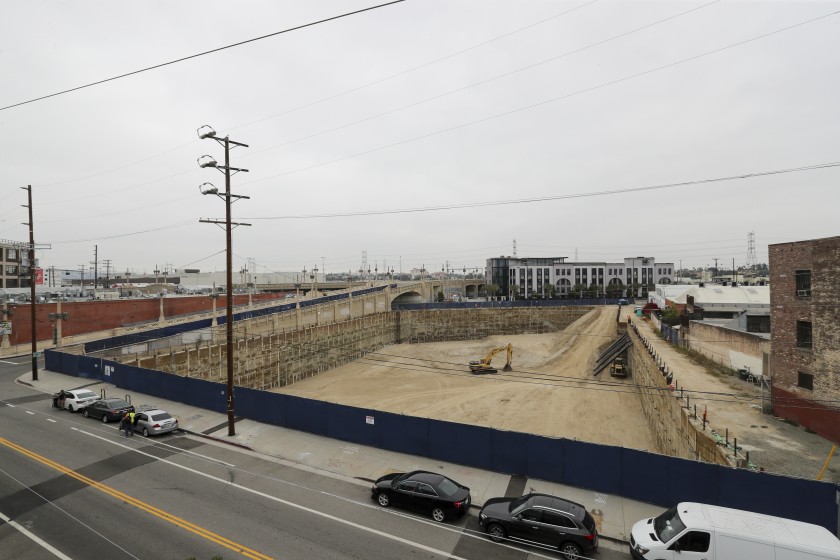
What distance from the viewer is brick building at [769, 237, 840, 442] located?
733 inches

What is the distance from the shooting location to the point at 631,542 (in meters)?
12.0

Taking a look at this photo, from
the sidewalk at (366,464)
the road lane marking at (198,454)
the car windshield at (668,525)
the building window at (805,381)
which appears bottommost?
the sidewalk at (366,464)

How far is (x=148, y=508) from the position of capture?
13906 millimetres

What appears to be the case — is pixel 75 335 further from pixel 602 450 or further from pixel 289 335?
pixel 602 450

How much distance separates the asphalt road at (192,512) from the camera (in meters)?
11.8

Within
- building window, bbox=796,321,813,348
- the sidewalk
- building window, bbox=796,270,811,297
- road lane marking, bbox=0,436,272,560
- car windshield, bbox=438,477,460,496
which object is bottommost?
the sidewalk

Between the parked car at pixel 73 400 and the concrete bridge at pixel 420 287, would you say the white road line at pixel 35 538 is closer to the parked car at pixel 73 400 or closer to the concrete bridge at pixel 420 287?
the parked car at pixel 73 400

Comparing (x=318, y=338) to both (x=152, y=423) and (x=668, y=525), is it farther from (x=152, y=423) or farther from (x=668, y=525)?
(x=668, y=525)

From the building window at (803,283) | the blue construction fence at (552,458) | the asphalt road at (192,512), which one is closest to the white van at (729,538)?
the asphalt road at (192,512)

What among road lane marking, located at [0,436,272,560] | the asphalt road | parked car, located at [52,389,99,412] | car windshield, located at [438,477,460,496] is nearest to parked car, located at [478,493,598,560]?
the asphalt road

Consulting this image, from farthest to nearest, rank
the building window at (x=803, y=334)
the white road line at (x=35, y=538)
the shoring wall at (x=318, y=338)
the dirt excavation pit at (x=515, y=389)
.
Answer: the shoring wall at (x=318, y=338)
the dirt excavation pit at (x=515, y=389)
the building window at (x=803, y=334)
the white road line at (x=35, y=538)

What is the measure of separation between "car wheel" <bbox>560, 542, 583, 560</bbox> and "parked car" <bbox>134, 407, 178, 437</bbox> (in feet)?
65.3

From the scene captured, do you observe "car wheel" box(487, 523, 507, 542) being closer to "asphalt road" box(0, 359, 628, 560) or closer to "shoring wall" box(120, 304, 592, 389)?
"asphalt road" box(0, 359, 628, 560)

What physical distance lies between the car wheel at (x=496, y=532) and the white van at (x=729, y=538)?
3705 millimetres
